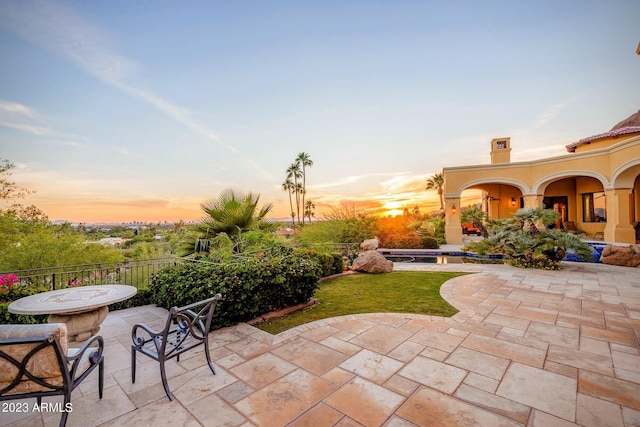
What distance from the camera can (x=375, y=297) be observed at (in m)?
5.27

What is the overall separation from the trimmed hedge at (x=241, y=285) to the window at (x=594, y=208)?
17.4 meters

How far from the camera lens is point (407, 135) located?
12.5 m

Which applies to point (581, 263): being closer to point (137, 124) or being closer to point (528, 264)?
point (528, 264)

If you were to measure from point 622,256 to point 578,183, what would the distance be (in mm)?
9586

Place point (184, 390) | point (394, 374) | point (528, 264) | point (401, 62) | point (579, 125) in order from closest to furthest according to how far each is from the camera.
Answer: point (184, 390), point (394, 374), point (528, 264), point (401, 62), point (579, 125)

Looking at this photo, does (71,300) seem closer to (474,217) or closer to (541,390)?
(541,390)

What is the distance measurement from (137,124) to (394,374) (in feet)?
32.8

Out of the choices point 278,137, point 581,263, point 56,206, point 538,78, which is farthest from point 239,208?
point 538,78

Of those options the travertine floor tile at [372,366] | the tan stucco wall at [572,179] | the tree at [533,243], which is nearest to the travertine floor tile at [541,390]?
the travertine floor tile at [372,366]

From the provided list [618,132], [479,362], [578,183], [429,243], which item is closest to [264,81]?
[479,362]

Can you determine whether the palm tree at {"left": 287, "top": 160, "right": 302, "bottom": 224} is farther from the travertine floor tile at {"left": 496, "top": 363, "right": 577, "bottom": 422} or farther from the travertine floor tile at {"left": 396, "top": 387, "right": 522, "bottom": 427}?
the travertine floor tile at {"left": 396, "top": 387, "right": 522, "bottom": 427}

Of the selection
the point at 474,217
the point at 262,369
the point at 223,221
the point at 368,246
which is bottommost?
the point at 262,369

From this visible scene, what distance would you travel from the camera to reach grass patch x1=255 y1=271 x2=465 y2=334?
13.9ft

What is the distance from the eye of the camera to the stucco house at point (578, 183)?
11156 mm
